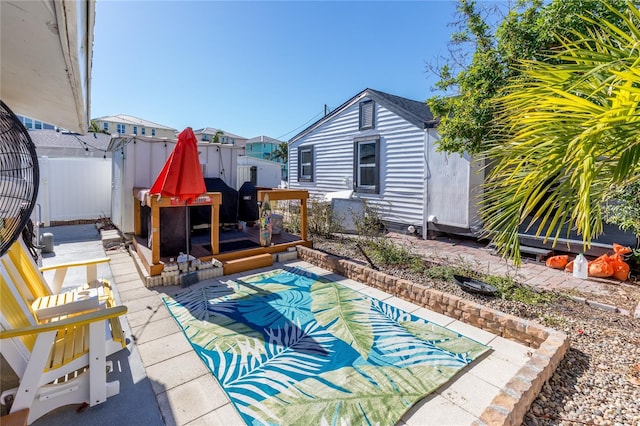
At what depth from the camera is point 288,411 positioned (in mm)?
2379

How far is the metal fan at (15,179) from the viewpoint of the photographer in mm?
1685

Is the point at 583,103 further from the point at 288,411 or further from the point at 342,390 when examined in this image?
the point at 288,411

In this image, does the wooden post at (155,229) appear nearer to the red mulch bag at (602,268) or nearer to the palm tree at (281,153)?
the red mulch bag at (602,268)

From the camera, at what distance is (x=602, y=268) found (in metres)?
5.36

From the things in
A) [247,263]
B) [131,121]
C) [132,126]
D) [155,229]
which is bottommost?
[247,263]

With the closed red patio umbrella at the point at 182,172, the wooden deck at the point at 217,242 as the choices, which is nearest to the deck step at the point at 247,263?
the wooden deck at the point at 217,242

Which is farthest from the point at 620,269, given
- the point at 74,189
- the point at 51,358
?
the point at 74,189

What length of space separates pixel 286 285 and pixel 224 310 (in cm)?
122

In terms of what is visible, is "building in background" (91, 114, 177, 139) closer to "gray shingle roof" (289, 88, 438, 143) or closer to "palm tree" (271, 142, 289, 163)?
"palm tree" (271, 142, 289, 163)

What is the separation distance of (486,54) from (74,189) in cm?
1166

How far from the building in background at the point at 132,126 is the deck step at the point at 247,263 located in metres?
33.0

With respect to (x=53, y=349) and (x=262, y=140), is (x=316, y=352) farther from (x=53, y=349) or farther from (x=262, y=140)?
(x=262, y=140)

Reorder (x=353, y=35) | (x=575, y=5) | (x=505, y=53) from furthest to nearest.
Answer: (x=353, y=35) < (x=505, y=53) < (x=575, y=5)

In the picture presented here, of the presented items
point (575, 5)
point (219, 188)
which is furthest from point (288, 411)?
point (575, 5)
